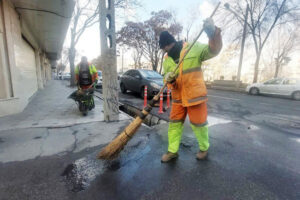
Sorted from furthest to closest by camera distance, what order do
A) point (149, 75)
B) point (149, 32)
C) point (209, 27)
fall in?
point (149, 32) < point (149, 75) < point (209, 27)

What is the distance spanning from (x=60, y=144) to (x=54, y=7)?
178 inches

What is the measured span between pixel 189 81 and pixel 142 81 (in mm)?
5968

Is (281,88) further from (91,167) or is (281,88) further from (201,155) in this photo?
(91,167)

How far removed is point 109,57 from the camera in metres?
3.89

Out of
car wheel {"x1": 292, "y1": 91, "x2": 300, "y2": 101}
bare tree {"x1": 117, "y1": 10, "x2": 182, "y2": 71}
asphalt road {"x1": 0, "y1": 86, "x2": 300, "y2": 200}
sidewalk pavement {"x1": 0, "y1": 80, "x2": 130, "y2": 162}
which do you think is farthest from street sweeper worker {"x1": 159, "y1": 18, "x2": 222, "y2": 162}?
bare tree {"x1": 117, "y1": 10, "x2": 182, "y2": 71}

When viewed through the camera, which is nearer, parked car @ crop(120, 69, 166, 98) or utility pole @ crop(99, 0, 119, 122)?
utility pole @ crop(99, 0, 119, 122)

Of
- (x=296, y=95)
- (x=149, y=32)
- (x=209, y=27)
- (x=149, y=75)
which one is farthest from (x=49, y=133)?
(x=149, y=32)

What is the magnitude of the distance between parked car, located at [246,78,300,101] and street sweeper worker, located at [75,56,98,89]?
10.9m

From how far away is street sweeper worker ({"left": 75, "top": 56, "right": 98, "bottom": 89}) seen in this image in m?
4.69

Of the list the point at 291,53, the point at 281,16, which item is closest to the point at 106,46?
the point at 281,16

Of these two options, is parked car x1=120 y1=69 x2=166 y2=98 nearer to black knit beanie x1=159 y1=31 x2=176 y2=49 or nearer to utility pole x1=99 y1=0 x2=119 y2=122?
utility pole x1=99 y1=0 x2=119 y2=122

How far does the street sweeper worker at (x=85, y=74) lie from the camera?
469 centimetres

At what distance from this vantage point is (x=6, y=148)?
2.68 meters

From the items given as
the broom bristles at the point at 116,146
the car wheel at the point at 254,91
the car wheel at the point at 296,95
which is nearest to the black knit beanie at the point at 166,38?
the broom bristles at the point at 116,146
